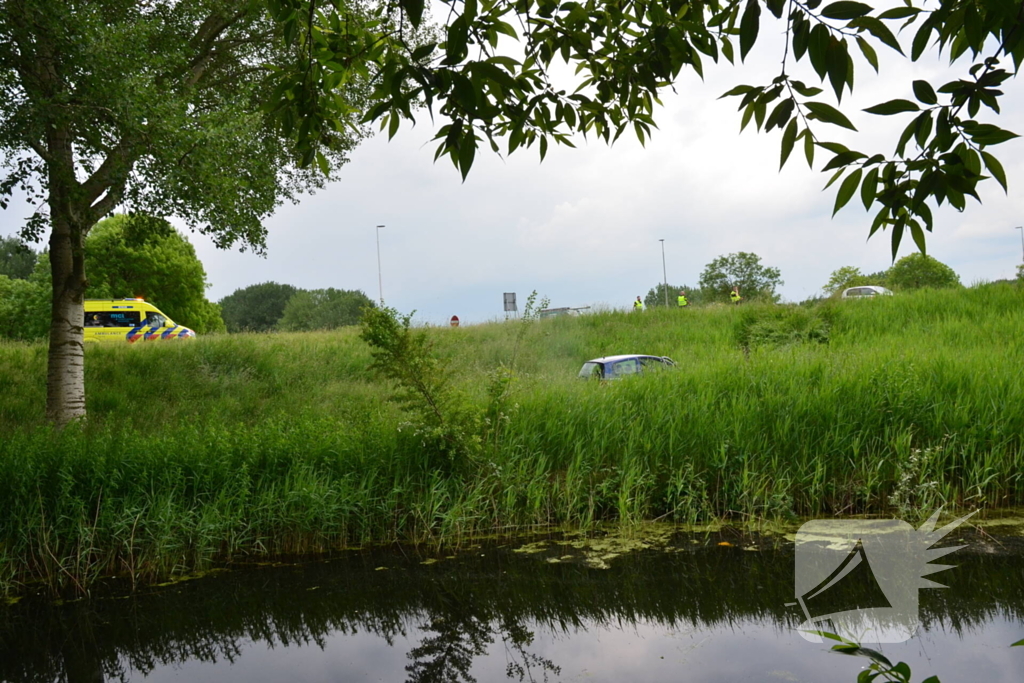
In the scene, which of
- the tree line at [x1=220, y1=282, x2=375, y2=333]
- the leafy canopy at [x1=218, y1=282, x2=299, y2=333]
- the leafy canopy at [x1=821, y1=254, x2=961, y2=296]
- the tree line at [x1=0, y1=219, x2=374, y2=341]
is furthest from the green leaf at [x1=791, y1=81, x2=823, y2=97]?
the leafy canopy at [x1=218, y1=282, x2=299, y2=333]

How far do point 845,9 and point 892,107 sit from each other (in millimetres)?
333

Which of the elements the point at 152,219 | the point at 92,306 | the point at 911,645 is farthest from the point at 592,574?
the point at 92,306

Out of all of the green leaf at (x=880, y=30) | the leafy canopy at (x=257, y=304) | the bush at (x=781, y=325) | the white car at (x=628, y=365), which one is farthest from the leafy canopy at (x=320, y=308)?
the green leaf at (x=880, y=30)

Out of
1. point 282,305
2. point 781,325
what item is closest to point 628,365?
point 781,325

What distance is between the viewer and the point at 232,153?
1178 centimetres

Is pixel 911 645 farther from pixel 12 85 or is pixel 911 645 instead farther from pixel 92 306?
pixel 92 306

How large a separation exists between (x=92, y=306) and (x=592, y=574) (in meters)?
26.0

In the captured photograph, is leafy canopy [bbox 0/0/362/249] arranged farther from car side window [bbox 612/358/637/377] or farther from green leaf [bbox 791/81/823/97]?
green leaf [bbox 791/81/823/97]

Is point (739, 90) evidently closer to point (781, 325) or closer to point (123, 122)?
point (123, 122)

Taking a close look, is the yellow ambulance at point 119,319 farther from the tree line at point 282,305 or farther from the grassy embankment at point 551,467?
the tree line at point 282,305

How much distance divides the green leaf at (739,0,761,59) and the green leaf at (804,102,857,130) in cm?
26

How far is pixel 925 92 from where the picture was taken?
2.18 m

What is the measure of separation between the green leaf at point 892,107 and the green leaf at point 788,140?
0.25m

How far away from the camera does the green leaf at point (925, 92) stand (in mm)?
2174
